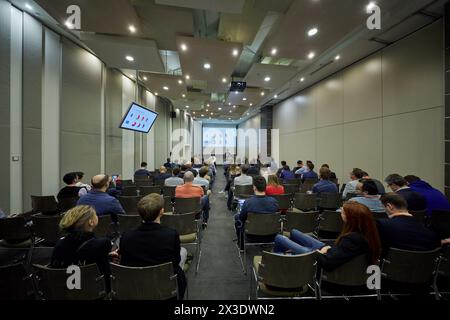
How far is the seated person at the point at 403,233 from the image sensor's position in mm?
1876

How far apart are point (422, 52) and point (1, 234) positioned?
8594 millimetres

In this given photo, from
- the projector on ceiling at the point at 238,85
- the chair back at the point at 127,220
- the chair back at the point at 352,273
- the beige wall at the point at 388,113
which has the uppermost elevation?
the projector on ceiling at the point at 238,85

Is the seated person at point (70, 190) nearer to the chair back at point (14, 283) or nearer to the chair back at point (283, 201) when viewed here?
the chair back at point (14, 283)

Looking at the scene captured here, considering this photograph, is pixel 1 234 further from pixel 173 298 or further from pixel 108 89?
pixel 108 89

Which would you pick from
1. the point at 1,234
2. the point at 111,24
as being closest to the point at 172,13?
the point at 111,24

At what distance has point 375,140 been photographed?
624 centimetres

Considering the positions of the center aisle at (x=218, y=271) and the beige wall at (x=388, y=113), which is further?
the beige wall at (x=388, y=113)

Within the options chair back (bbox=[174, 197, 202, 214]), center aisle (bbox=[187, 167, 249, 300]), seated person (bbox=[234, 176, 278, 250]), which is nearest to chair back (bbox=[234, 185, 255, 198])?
center aisle (bbox=[187, 167, 249, 300])

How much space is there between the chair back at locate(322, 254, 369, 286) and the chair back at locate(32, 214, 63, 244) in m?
3.30

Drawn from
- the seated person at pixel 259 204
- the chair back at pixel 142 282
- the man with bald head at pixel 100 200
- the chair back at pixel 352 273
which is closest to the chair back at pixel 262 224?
the seated person at pixel 259 204

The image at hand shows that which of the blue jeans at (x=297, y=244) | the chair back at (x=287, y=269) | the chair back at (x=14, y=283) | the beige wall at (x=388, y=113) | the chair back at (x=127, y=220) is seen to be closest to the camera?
the chair back at (x=14, y=283)

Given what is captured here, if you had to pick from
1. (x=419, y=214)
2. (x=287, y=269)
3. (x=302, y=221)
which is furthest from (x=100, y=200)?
(x=419, y=214)

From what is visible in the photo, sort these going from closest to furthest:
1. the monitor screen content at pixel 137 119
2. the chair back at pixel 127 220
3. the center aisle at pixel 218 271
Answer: the center aisle at pixel 218 271 < the chair back at pixel 127 220 < the monitor screen content at pixel 137 119

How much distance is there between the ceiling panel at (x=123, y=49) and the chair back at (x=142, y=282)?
5059 millimetres
